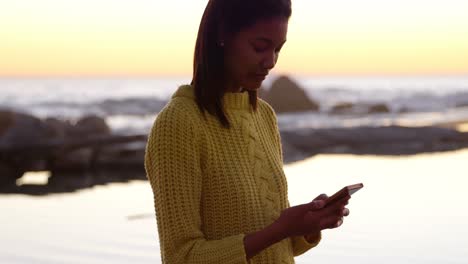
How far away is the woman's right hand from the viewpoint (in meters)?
1.92

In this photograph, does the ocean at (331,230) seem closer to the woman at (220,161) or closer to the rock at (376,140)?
the rock at (376,140)

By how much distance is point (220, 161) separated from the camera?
2.10 meters

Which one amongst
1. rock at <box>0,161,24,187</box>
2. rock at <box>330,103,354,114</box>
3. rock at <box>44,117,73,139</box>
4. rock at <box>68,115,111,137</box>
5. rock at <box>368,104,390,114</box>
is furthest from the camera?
rock at <box>368,104,390,114</box>

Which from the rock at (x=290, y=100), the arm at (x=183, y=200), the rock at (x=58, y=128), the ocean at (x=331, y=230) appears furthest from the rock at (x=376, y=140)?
the rock at (x=290, y=100)

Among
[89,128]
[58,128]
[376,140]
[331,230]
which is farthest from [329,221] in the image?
[376,140]

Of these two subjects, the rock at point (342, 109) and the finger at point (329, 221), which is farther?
the rock at point (342, 109)

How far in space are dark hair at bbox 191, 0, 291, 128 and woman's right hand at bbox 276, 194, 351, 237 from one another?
352 mm

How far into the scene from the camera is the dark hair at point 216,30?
2.08 m

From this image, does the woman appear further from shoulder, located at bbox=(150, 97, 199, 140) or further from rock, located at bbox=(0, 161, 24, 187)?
rock, located at bbox=(0, 161, 24, 187)

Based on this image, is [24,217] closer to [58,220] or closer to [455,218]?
[58,220]

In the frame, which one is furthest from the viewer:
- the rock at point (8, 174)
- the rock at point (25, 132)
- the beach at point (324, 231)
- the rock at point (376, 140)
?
the rock at point (376, 140)

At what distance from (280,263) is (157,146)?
450mm

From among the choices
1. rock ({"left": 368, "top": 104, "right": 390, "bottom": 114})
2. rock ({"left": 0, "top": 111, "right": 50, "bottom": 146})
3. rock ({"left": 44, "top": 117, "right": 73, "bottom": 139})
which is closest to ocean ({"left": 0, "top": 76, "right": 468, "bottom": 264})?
rock ({"left": 0, "top": 111, "right": 50, "bottom": 146})

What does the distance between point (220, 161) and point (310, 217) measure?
288 millimetres
